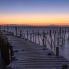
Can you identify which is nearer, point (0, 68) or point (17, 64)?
point (0, 68)

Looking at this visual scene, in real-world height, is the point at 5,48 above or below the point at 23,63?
above

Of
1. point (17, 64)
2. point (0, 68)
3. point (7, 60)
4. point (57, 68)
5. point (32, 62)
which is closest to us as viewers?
point (0, 68)

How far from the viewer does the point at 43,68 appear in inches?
545

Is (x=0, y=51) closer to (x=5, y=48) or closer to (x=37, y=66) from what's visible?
(x=5, y=48)

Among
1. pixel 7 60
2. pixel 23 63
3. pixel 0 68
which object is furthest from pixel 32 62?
pixel 0 68

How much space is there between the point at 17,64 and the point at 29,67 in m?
0.99

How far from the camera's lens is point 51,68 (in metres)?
13.9

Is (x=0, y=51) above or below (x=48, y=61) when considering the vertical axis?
above

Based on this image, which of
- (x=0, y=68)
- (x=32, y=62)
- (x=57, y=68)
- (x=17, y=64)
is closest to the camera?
(x=0, y=68)

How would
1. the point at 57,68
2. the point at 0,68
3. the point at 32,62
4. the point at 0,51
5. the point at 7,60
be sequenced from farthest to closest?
1. the point at 32,62
2. the point at 57,68
3. the point at 7,60
4. the point at 0,51
5. the point at 0,68

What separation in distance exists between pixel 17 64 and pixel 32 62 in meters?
1.26

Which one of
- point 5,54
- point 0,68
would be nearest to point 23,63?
point 5,54

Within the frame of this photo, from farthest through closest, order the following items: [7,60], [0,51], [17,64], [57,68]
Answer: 1. [17,64]
2. [57,68]
3. [7,60]
4. [0,51]

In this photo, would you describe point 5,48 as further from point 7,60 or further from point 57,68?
point 57,68
